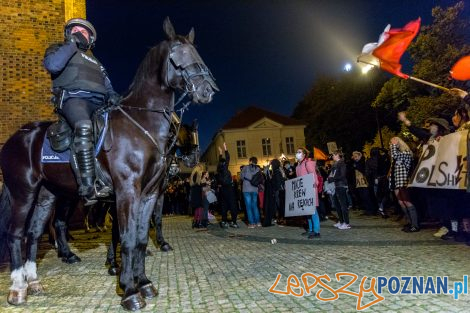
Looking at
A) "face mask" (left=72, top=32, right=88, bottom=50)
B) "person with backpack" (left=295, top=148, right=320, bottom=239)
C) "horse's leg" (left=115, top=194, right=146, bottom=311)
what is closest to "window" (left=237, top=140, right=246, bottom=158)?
"person with backpack" (left=295, top=148, right=320, bottom=239)

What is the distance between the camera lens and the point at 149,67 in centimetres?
477

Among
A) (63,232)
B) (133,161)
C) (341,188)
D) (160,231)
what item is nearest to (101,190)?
(133,161)

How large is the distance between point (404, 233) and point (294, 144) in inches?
1961

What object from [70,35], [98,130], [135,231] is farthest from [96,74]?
[135,231]

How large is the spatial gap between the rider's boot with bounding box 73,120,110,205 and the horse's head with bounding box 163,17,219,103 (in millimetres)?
1163

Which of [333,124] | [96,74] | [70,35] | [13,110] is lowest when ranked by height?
[96,74]

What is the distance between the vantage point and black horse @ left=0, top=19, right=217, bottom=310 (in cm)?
425

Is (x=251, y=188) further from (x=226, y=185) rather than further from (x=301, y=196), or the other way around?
(x=301, y=196)

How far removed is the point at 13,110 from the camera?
12078 millimetres

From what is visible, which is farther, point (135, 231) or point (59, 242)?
point (59, 242)

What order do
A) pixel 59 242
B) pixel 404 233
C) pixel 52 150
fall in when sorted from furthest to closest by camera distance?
pixel 404 233 < pixel 59 242 < pixel 52 150

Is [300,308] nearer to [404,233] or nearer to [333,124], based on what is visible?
[404,233]

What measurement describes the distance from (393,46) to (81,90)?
6.83 m

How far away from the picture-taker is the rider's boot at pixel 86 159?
14.1 feet
